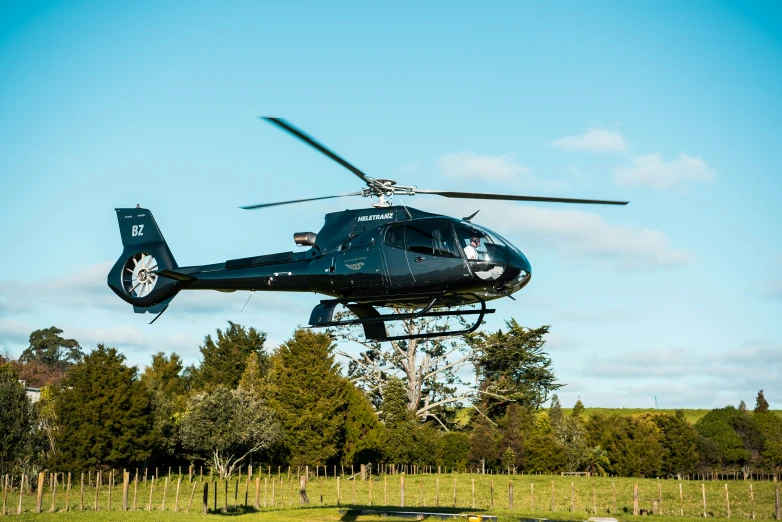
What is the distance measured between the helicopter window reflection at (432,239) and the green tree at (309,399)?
1329 inches

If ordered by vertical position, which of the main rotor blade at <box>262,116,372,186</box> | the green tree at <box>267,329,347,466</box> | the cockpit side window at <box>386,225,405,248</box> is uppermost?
the main rotor blade at <box>262,116,372,186</box>

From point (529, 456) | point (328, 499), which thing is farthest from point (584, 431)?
point (328, 499)

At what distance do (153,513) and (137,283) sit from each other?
31.5 feet

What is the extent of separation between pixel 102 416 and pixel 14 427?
15.1 ft

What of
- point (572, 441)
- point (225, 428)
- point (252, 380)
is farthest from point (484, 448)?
point (225, 428)

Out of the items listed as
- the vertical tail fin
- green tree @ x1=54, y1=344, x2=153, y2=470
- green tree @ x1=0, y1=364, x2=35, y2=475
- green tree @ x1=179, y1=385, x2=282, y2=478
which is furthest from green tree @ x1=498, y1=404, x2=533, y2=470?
the vertical tail fin

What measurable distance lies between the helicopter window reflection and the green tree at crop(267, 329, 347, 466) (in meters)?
33.8

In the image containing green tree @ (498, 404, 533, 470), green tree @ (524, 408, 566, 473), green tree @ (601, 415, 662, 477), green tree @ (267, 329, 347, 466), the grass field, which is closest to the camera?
the grass field

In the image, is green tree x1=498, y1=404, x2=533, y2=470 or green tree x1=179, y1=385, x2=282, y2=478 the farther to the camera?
green tree x1=498, y1=404, x2=533, y2=470

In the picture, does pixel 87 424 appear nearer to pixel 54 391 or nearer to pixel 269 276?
pixel 54 391

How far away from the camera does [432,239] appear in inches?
700

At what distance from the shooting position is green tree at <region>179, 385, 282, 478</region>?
47.2 m

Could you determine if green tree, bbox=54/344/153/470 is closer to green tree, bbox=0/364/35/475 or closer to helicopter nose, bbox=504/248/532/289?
green tree, bbox=0/364/35/475

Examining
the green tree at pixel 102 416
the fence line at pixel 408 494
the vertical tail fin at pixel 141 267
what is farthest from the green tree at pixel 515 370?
the vertical tail fin at pixel 141 267
